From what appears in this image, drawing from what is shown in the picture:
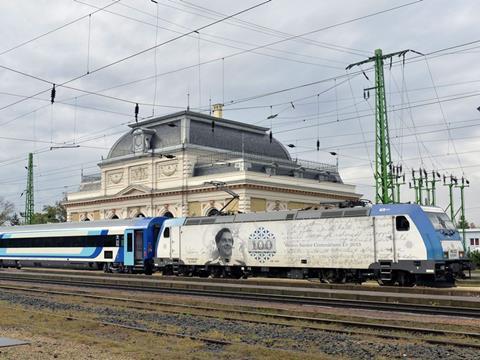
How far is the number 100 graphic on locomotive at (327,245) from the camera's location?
25172 mm

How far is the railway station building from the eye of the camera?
215 ft

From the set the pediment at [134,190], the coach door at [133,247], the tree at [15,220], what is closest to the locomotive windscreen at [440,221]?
the coach door at [133,247]

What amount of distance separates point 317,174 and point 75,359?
6692 cm

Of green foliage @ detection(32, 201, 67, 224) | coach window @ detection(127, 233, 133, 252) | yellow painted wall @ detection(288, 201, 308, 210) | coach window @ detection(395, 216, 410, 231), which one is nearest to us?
coach window @ detection(395, 216, 410, 231)

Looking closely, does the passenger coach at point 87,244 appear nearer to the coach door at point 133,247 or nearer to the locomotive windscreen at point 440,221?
the coach door at point 133,247

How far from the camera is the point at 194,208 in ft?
221

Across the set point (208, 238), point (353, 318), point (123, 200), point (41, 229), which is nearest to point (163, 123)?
point (123, 200)

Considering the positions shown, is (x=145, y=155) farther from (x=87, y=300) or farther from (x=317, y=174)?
(x=87, y=300)

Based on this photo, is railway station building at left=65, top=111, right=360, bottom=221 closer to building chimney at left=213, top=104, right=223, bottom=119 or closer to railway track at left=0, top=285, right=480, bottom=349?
building chimney at left=213, top=104, right=223, bottom=119

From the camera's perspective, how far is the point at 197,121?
7362 cm

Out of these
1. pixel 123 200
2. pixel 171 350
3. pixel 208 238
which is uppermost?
pixel 123 200

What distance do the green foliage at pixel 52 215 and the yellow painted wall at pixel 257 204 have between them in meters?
59.0

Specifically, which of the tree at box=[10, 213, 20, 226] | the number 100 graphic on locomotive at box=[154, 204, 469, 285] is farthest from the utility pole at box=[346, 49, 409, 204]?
the tree at box=[10, 213, 20, 226]

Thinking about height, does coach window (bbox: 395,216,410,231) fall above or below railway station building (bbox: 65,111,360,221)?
below
